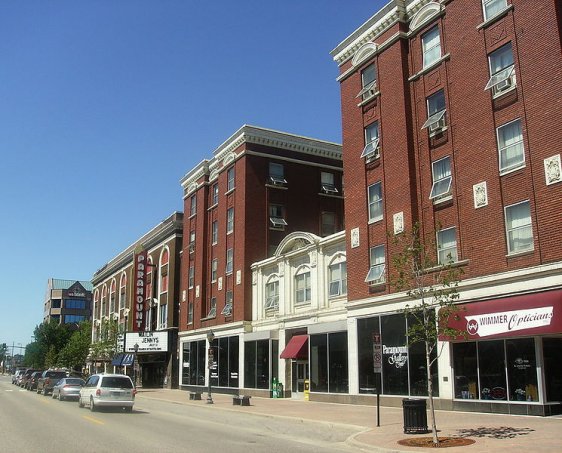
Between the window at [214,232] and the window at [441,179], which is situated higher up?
the window at [214,232]

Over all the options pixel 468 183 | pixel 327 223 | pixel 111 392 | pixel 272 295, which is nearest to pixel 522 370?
pixel 468 183

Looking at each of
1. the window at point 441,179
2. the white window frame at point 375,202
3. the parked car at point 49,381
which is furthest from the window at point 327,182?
the parked car at point 49,381

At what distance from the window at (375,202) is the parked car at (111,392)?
533 inches

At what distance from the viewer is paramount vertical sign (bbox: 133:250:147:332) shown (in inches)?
2420

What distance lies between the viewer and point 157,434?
55.2ft

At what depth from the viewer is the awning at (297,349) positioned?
113 feet

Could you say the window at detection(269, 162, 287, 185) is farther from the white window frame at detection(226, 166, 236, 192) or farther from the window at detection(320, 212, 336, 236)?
the window at detection(320, 212, 336, 236)

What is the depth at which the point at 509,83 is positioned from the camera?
2228 cm

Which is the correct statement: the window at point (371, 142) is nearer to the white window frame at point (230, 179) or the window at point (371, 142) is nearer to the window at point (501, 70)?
the window at point (501, 70)

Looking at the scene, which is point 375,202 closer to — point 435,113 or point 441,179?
point 441,179

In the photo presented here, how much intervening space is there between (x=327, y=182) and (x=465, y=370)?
1019 inches

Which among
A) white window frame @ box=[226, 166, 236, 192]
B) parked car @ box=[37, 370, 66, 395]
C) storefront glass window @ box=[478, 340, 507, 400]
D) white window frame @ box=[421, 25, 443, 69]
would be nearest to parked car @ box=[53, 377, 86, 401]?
parked car @ box=[37, 370, 66, 395]

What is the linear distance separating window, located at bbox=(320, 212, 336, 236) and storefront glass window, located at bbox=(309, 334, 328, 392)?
1393cm

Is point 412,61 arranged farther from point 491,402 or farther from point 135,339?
point 135,339
